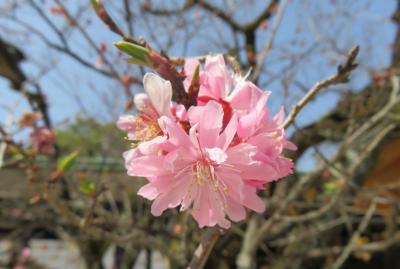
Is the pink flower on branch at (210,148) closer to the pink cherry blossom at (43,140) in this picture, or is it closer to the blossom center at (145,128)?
the blossom center at (145,128)

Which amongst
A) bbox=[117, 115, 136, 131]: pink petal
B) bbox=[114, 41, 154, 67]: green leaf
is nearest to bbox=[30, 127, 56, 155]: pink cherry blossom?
bbox=[117, 115, 136, 131]: pink petal

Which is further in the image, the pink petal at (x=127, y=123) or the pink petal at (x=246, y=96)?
the pink petal at (x=127, y=123)

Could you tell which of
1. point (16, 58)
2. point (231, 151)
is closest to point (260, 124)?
point (231, 151)

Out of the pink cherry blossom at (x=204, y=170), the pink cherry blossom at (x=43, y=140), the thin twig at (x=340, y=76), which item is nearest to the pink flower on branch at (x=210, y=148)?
the pink cherry blossom at (x=204, y=170)

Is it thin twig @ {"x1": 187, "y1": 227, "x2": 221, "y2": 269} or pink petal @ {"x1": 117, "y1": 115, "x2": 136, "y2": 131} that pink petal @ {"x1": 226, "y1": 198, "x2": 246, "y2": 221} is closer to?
thin twig @ {"x1": 187, "y1": 227, "x2": 221, "y2": 269}

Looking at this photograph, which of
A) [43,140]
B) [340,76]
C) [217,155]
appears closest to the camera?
[217,155]

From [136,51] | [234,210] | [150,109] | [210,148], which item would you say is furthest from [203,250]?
[136,51]

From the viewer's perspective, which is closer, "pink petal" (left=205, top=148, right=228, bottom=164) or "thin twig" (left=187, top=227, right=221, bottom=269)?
"pink petal" (left=205, top=148, right=228, bottom=164)

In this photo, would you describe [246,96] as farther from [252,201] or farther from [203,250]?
[203,250]

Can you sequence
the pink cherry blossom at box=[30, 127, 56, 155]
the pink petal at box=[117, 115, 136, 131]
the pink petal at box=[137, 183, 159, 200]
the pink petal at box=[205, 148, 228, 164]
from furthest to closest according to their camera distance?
the pink cherry blossom at box=[30, 127, 56, 155] < the pink petal at box=[117, 115, 136, 131] < the pink petal at box=[137, 183, 159, 200] < the pink petal at box=[205, 148, 228, 164]

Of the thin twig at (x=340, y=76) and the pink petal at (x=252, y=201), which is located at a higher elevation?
the thin twig at (x=340, y=76)

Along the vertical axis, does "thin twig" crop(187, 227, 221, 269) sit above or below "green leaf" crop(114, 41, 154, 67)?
below

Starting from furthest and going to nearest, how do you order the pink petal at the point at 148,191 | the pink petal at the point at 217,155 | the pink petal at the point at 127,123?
the pink petal at the point at 127,123, the pink petal at the point at 148,191, the pink petal at the point at 217,155

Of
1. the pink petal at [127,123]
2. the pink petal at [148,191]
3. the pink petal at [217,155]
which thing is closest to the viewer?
the pink petal at [217,155]
